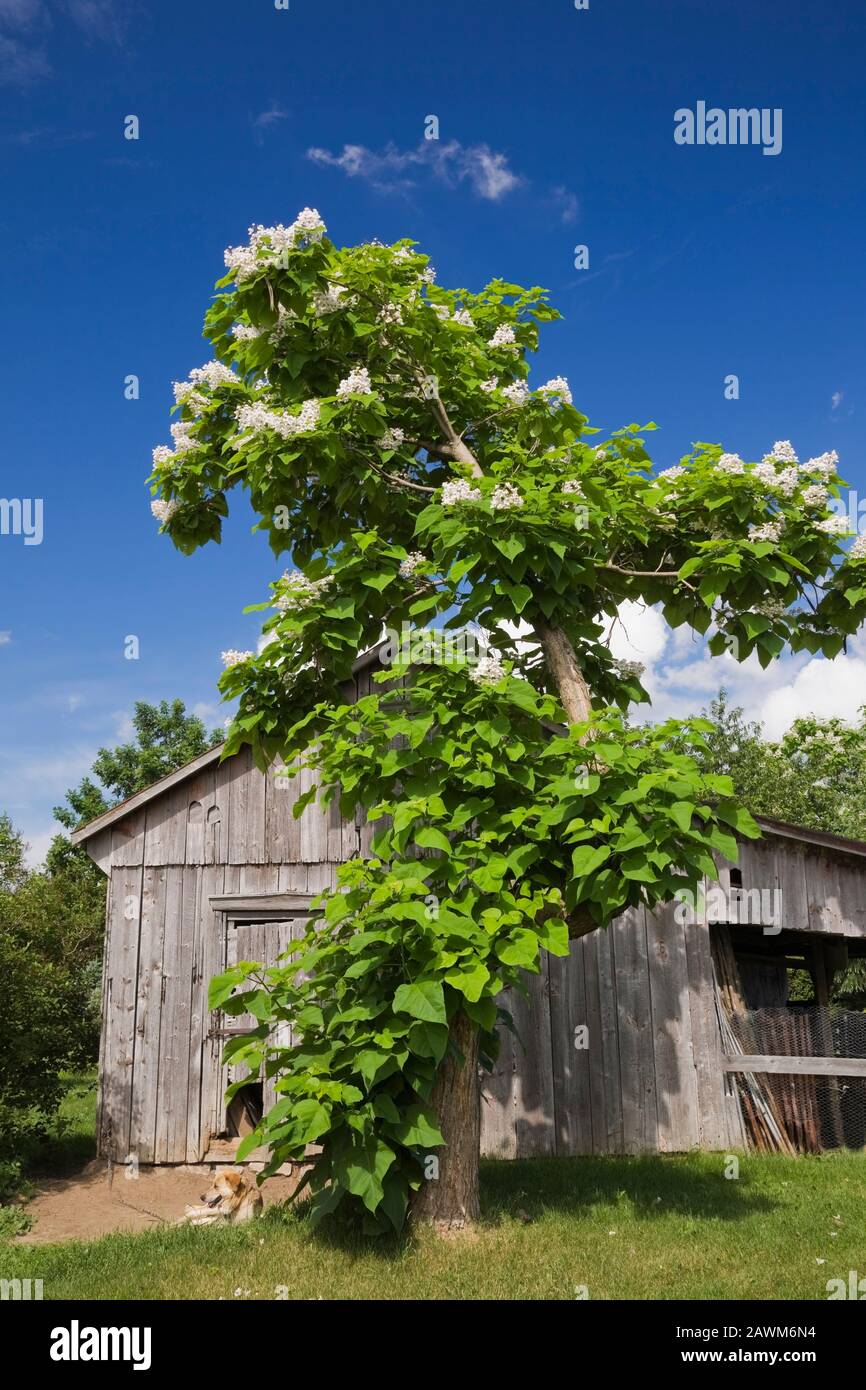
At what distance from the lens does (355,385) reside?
336 inches

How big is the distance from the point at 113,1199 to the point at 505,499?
842cm

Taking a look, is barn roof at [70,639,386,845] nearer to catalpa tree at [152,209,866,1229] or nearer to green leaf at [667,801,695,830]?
catalpa tree at [152,209,866,1229]

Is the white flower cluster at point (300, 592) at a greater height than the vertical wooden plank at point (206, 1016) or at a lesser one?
greater

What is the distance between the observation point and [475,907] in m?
7.64

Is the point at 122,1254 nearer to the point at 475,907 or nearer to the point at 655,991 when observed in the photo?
the point at 475,907

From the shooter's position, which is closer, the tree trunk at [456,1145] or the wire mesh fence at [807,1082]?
the tree trunk at [456,1145]

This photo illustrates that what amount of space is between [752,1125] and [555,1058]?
7.74 feet

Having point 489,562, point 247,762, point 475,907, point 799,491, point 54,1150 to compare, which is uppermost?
point 799,491

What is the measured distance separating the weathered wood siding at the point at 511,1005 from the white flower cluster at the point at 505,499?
543 cm

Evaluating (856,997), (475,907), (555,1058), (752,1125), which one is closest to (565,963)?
(555,1058)

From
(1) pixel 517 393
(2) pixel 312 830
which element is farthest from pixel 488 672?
(2) pixel 312 830

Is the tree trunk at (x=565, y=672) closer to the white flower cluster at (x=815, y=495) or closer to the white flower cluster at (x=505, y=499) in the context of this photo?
the white flower cluster at (x=505, y=499)

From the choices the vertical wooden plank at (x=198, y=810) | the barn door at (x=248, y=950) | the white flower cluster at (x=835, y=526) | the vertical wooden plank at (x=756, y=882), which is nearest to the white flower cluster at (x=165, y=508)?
the vertical wooden plank at (x=198, y=810)

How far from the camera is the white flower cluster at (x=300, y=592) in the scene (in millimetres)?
8672
